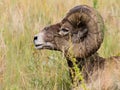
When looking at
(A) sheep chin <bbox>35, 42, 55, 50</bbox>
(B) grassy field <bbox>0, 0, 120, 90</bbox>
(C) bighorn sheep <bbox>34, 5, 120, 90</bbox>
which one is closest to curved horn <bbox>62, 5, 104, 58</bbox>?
(C) bighorn sheep <bbox>34, 5, 120, 90</bbox>

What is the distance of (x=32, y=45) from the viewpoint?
9648mm

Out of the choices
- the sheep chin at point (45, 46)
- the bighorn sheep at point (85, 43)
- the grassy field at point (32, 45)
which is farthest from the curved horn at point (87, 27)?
the grassy field at point (32, 45)

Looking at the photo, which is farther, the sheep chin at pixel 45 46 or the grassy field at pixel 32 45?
the grassy field at pixel 32 45

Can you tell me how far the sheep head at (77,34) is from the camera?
8.05 meters

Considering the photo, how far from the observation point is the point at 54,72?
8.75m

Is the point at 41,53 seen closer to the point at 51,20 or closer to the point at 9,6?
the point at 51,20

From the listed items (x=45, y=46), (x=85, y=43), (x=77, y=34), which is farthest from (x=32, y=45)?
(x=85, y=43)

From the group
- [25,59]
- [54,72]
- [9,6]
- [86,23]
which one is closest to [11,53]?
[25,59]

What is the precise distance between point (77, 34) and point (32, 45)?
159cm

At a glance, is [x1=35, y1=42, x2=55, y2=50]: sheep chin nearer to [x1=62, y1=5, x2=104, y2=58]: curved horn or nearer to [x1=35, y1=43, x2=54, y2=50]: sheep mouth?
[x1=35, y1=43, x2=54, y2=50]: sheep mouth

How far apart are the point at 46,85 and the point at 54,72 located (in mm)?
327

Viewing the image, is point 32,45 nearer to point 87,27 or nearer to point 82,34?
point 82,34

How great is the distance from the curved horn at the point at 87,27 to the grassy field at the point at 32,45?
599 millimetres

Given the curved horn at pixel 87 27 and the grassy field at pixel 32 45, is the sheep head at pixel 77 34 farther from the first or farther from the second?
the grassy field at pixel 32 45
